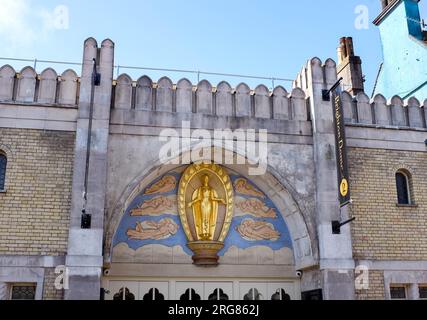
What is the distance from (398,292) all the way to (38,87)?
1176cm

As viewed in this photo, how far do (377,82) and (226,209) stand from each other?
1217 cm

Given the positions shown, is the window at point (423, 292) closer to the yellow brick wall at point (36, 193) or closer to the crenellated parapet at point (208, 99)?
the crenellated parapet at point (208, 99)

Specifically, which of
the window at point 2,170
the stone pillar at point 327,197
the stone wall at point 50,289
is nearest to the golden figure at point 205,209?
the stone pillar at point 327,197

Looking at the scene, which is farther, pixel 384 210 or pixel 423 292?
pixel 384 210

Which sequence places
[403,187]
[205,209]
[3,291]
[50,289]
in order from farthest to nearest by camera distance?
[403,187]
[205,209]
[50,289]
[3,291]

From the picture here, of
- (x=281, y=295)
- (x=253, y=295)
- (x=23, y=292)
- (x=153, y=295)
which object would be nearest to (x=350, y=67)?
(x=281, y=295)

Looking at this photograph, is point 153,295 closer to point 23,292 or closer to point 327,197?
point 23,292

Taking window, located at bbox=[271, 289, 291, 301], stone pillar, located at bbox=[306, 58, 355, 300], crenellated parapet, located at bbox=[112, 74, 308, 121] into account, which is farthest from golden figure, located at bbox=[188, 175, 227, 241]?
stone pillar, located at bbox=[306, 58, 355, 300]

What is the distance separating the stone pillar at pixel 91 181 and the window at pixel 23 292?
0.99m

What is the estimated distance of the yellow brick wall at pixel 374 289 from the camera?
14.9 m

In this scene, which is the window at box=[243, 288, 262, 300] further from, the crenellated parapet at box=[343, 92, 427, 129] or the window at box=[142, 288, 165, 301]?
the crenellated parapet at box=[343, 92, 427, 129]

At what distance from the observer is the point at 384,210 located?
15914 mm
